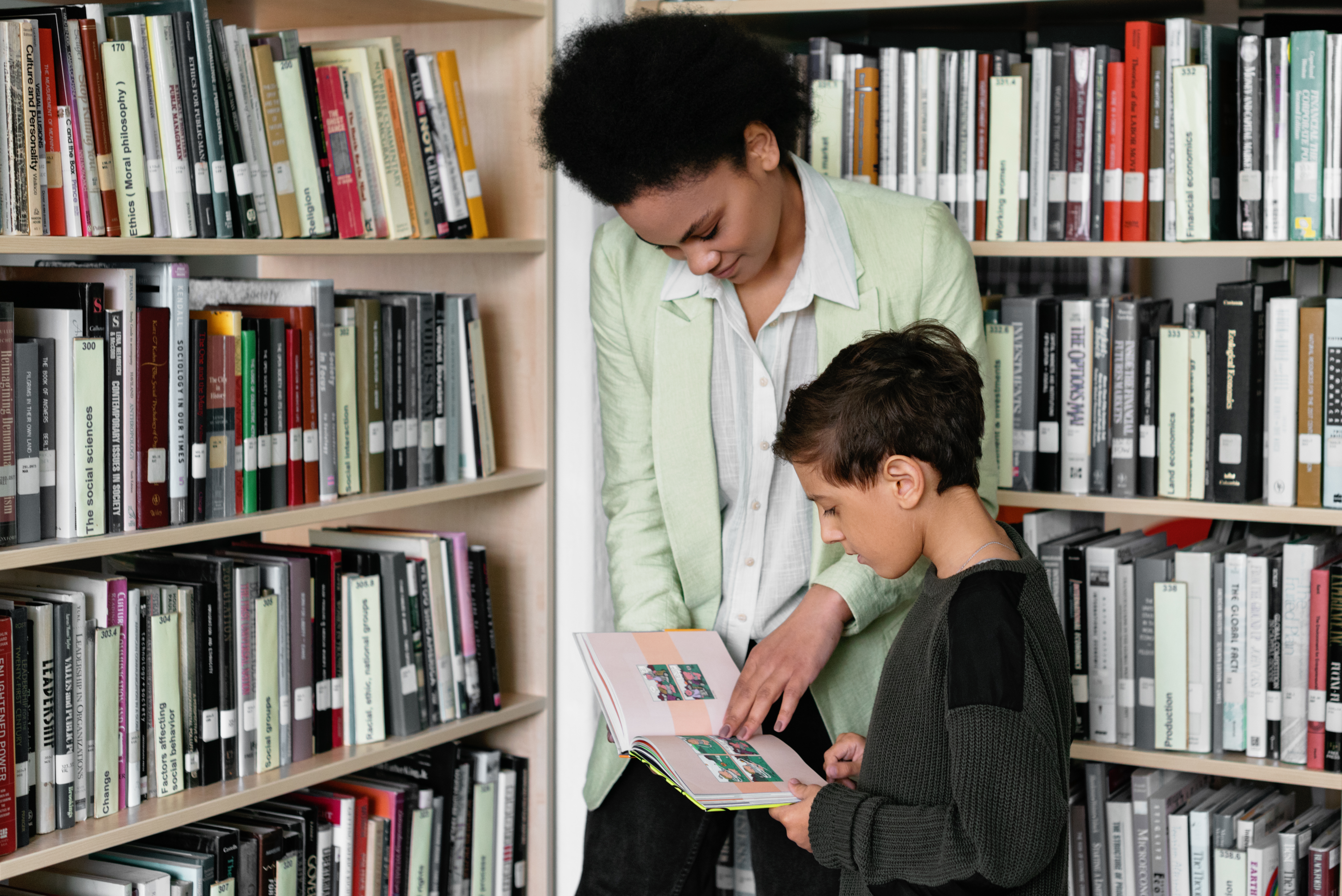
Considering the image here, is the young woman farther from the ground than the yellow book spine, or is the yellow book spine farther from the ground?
the yellow book spine

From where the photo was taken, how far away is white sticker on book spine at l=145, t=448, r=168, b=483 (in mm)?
1547

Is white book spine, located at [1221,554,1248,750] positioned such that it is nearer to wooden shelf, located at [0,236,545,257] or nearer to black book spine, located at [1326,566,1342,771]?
black book spine, located at [1326,566,1342,771]

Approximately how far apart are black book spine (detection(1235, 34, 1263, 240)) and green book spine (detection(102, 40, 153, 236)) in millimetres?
1448

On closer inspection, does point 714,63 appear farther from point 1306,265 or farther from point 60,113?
point 1306,265

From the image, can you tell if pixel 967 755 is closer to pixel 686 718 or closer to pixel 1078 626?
pixel 686 718

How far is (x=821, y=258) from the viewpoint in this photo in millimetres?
1557

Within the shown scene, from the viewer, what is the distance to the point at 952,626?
3.99ft

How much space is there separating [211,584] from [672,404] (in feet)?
2.06

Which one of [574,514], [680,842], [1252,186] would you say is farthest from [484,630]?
[1252,186]

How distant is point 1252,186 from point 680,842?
119 centimetres

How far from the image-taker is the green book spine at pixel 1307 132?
1769 millimetres

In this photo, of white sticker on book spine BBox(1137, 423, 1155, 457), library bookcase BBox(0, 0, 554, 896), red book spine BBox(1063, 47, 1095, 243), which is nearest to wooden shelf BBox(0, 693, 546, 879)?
library bookcase BBox(0, 0, 554, 896)

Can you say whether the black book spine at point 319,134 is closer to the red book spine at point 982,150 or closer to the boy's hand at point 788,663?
the boy's hand at point 788,663

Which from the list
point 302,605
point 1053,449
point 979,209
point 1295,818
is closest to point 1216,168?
point 979,209
